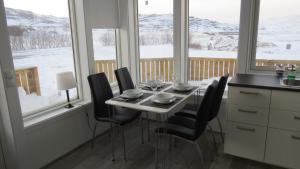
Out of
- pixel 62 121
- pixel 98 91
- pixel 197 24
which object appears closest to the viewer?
pixel 62 121

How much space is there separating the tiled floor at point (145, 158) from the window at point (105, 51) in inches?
44.3

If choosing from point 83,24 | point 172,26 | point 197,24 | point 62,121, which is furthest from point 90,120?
point 197,24

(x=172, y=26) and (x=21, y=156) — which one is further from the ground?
(x=172, y=26)

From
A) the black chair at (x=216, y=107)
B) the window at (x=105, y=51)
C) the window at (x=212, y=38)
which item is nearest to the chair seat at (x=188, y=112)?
the black chair at (x=216, y=107)

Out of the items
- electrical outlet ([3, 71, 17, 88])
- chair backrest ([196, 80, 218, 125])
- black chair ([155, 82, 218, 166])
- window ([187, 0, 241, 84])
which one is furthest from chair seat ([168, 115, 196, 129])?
electrical outlet ([3, 71, 17, 88])

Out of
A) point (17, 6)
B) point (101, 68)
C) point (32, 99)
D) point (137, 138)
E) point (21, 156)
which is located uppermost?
point (17, 6)

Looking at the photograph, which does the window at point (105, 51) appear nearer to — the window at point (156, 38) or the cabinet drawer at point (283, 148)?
the window at point (156, 38)

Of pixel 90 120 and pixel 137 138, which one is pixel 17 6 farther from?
pixel 137 138

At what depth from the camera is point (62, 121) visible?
259 centimetres

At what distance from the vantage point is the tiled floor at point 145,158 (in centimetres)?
245

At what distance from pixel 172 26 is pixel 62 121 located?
6.82 feet

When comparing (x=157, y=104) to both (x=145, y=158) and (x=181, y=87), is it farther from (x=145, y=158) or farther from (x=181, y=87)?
(x=145, y=158)

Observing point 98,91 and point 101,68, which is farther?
point 101,68

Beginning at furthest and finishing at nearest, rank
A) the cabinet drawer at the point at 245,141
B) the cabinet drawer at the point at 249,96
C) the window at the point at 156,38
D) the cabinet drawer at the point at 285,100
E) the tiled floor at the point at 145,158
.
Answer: the window at the point at 156,38, the tiled floor at the point at 145,158, the cabinet drawer at the point at 245,141, the cabinet drawer at the point at 249,96, the cabinet drawer at the point at 285,100
